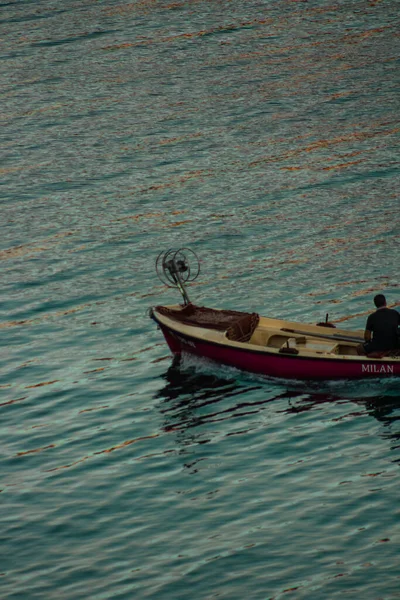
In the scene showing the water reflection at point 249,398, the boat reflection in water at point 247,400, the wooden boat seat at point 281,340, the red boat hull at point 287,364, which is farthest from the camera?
the wooden boat seat at point 281,340

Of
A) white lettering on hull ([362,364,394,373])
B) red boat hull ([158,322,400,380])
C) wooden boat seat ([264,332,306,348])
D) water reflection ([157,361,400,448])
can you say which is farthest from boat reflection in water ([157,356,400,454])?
wooden boat seat ([264,332,306,348])

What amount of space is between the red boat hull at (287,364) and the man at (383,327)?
1.72ft

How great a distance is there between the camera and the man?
2584cm

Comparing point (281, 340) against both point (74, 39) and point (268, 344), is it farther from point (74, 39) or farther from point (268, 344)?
point (74, 39)

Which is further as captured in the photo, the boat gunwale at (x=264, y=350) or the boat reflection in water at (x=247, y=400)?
the boat gunwale at (x=264, y=350)

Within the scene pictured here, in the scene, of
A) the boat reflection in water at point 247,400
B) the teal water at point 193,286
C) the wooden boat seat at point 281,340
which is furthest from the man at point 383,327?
the wooden boat seat at point 281,340

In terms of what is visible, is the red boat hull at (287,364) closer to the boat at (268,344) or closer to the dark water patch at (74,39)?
the boat at (268,344)

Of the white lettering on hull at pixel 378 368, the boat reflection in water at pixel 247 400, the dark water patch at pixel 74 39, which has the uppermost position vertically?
the dark water patch at pixel 74 39

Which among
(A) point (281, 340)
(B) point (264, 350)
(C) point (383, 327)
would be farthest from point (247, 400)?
(C) point (383, 327)

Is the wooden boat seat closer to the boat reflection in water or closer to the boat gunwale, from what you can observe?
the boat gunwale

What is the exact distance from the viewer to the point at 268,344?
28266 millimetres

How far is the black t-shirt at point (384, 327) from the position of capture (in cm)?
2584

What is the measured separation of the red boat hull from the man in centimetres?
52

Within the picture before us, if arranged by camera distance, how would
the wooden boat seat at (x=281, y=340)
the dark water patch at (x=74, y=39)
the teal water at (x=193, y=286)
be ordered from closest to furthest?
the teal water at (x=193, y=286)
the wooden boat seat at (x=281, y=340)
the dark water patch at (x=74, y=39)
